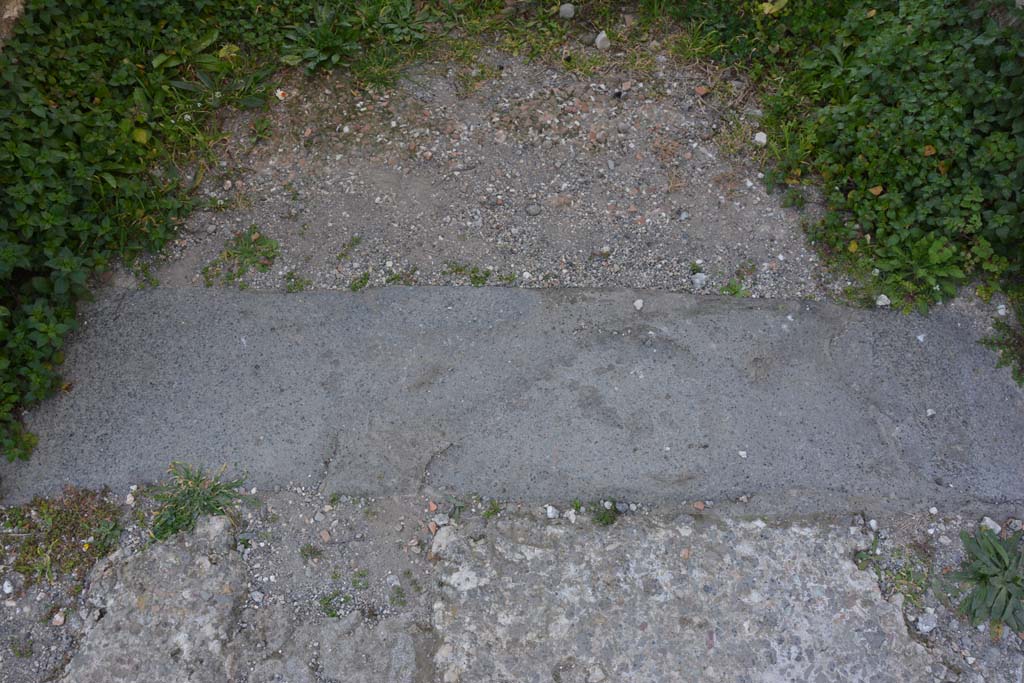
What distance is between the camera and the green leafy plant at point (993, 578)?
9.04 feet

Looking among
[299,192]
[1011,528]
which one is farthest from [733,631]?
[299,192]

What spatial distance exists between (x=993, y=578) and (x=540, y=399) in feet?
6.30

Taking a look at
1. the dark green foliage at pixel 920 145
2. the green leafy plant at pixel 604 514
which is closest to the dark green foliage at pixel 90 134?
the green leafy plant at pixel 604 514

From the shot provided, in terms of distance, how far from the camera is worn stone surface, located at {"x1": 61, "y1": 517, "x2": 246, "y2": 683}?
2660 millimetres

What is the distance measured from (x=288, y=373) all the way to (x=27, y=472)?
3.81ft

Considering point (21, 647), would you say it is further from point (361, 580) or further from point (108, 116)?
point (108, 116)

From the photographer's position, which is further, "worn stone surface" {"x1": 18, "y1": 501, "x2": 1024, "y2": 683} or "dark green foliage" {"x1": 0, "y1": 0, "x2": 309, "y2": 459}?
"dark green foliage" {"x1": 0, "y1": 0, "x2": 309, "y2": 459}

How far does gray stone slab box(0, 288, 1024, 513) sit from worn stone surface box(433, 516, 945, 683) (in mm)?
181

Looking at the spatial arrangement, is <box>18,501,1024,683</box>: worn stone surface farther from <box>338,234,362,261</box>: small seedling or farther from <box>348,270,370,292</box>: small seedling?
<box>338,234,362,261</box>: small seedling

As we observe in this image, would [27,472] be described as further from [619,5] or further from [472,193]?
[619,5]

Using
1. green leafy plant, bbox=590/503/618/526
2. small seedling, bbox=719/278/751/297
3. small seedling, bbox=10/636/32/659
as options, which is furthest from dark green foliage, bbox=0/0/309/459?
small seedling, bbox=719/278/751/297

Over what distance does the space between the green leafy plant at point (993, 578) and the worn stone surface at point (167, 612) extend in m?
2.86

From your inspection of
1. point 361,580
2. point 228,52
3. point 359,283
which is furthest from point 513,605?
point 228,52

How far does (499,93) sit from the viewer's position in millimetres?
3801
